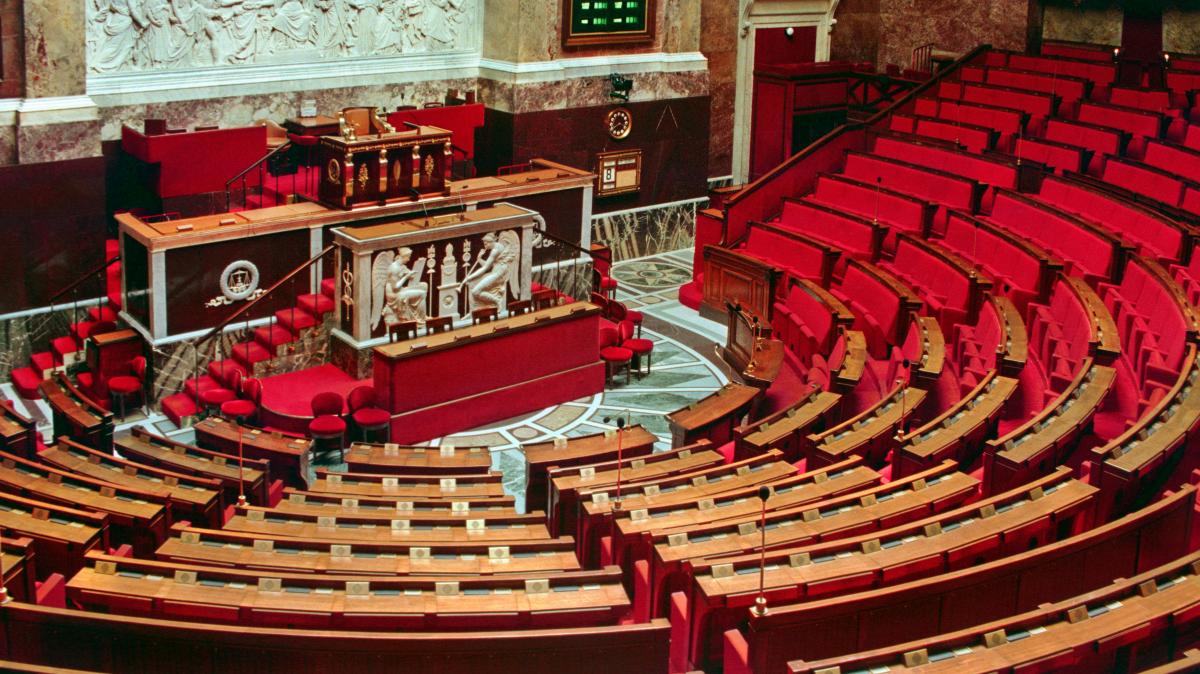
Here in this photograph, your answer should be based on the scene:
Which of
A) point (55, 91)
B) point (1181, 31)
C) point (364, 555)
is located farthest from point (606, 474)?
point (1181, 31)

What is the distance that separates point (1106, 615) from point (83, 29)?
7.34 m

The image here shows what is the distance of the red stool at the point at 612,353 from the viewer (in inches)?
357

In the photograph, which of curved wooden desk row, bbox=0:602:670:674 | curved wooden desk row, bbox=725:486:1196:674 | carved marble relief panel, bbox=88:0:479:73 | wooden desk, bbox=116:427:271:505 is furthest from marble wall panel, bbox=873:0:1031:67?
curved wooden desk row, bbox=0:602:670:674

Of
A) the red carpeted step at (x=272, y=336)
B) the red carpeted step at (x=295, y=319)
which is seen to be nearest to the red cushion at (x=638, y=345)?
the red carpeted step at (x=295, y=319)

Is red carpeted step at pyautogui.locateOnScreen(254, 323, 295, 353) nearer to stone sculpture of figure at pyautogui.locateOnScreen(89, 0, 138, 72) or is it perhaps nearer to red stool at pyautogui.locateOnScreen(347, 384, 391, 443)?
red stool at pyautogui.locateOnScreen(347, 384, 391, 443)

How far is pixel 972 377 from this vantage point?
7398 mm

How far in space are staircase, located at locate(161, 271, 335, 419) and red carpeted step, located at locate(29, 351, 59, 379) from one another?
93 cm

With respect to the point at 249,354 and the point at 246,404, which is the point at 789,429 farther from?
the point at 249,354

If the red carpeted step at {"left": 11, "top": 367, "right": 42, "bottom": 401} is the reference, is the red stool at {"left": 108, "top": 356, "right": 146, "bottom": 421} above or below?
above

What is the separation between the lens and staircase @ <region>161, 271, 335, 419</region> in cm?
841

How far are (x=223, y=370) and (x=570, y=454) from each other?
292cm

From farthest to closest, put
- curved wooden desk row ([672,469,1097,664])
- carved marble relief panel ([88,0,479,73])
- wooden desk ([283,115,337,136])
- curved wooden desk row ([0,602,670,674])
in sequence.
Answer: wooden desk ([283,115,337,136]), carved marble relief panel ([88,0,479,73]), curved wooden desk row ([672,469,1097,664]), curved wooden desk row ([0,602,670,674])

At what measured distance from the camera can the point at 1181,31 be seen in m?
11.9

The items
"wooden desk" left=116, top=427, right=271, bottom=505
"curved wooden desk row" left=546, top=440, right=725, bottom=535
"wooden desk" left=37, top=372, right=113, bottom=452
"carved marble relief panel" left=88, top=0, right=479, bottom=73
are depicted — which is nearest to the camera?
Result: "curved wooden desk row" left=546, top=440, right=725, bottom=535
